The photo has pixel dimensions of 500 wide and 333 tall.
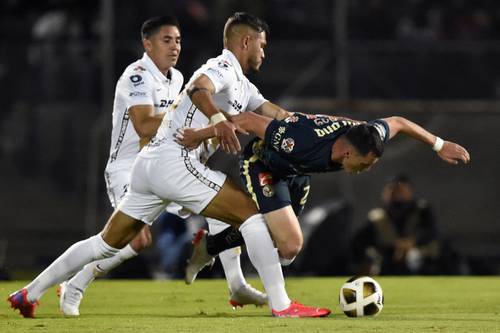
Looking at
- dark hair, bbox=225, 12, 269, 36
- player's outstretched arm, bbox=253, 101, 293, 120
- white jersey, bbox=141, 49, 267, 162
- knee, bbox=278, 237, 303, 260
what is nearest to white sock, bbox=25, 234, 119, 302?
white jersey, bbox=141, 49, 267, 162

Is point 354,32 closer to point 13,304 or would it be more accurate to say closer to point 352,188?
point 352,188

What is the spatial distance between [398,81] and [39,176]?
4.37 meters

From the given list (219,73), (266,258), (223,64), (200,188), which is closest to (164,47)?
(223,64)

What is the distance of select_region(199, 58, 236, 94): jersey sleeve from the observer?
834cm

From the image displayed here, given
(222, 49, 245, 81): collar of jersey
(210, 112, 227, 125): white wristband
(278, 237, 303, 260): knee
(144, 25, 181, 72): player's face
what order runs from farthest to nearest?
(144, 25, 181, 72): player's face, (222, 49, 245, 81): collar of jersey, (278, 237, 303, 260): knee, (210, 112, 227, 125): white wristband

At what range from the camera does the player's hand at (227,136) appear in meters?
7.75

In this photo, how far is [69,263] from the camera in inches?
340

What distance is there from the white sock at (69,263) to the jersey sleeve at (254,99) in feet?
4.67

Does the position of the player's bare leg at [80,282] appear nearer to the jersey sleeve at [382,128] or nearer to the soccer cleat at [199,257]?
the soccer cleat at [199,257]

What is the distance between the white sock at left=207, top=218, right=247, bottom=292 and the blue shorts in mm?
665

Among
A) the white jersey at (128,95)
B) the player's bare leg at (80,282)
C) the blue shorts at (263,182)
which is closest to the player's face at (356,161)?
the blue shorts at (263,182)

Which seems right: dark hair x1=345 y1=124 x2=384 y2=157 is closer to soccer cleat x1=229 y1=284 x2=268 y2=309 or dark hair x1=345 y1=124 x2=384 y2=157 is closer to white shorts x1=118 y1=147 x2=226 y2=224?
white shorts x1=118 y1=147 x2=226 y2=224

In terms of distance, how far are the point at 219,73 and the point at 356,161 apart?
107cm

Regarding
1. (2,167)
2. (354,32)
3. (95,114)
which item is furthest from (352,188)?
(2,167)
